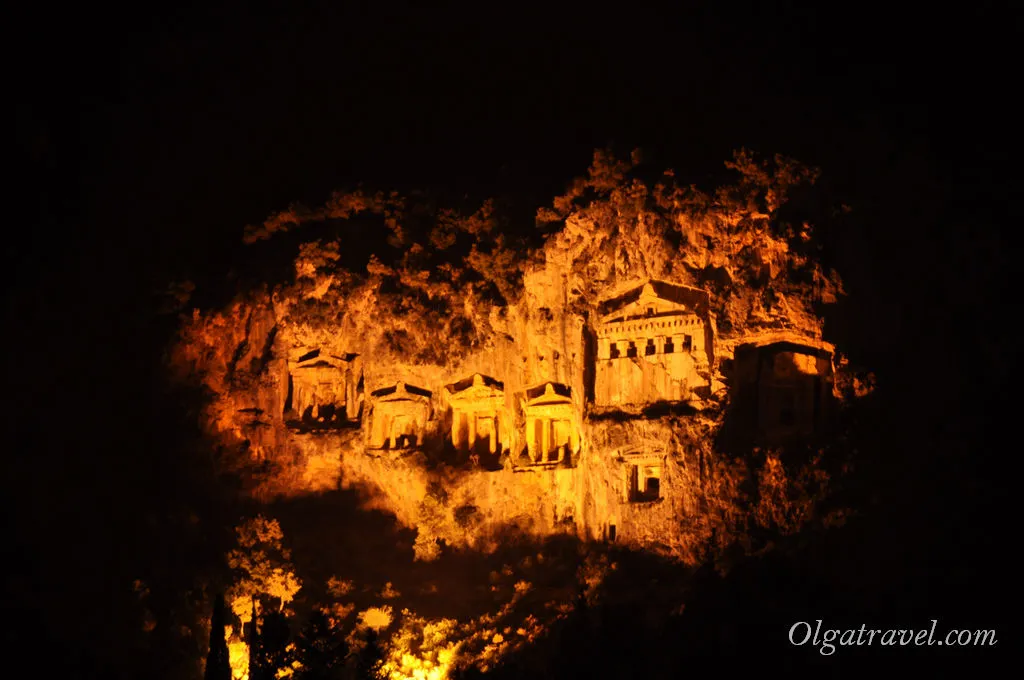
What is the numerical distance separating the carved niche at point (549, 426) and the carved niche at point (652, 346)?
5.78 feet

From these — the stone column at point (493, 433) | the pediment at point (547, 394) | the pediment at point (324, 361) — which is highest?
the pediment at point (324, 361)

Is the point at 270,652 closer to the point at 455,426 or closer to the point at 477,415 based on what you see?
the point at 455,426

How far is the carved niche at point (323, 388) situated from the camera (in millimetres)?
44719

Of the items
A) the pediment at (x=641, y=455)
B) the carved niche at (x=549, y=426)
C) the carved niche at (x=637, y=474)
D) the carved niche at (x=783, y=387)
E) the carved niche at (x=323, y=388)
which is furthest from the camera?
the carved niche at (x=323, y=388)

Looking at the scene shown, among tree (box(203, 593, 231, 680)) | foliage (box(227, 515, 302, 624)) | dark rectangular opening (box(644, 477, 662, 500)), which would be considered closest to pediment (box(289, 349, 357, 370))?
foliage (box(227, 515, 302, 624))

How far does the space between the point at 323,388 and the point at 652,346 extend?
1155cm

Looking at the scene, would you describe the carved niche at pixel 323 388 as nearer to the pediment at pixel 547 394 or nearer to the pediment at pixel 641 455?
the pediment at pixel 547 394

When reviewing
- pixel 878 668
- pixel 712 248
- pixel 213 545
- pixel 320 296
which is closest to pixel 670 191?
pixel 712 248

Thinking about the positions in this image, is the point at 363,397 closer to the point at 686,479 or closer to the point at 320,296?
the point at 320,296

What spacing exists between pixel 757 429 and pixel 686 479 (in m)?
2.36

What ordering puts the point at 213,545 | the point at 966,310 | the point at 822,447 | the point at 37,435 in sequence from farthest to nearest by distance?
the point at 37,435 → the point at 213,545 → the point at 966,310 → the point at 822,447

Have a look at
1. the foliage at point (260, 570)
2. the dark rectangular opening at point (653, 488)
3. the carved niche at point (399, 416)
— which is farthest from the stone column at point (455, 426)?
the dark rectangular opening at point (653, 488)

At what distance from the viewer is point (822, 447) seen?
36.7 m

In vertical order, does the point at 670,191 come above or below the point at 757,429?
above
